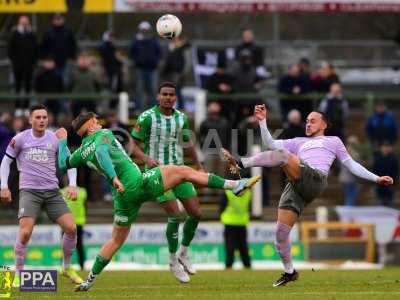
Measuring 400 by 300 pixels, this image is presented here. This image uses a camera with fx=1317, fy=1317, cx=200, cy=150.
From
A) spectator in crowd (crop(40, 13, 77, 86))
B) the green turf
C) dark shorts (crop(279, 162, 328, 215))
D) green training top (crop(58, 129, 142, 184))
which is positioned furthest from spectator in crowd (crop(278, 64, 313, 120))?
green training top (crop(58, 129, 142, 184))

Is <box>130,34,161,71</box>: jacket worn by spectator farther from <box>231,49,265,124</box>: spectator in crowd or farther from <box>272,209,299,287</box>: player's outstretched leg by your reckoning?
<box>272,209,299,287</box>: player's outstretched leg

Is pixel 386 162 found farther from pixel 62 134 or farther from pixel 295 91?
pixel 62 134

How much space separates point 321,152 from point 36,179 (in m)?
3.99

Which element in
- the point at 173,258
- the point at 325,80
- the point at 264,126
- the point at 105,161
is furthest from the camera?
the point at 325,80

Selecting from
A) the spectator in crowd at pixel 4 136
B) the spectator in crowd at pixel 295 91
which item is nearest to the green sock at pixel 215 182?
the spectator in crowd at pixel 4 136

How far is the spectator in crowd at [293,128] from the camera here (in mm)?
28828

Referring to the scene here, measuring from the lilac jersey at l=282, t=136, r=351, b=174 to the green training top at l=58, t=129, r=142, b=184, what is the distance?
2.34 m

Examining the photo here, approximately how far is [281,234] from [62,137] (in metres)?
3.26

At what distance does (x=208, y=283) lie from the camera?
1881 cm

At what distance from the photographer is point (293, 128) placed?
29000mm

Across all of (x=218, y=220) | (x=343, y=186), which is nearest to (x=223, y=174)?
(x=218, y=220)

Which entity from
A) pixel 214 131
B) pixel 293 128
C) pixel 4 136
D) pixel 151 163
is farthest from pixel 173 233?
pixel 293 128

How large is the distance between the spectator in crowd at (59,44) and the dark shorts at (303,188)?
1331 centimetres

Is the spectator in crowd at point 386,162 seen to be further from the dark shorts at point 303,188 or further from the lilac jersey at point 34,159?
the lilac jersey at point 34,159
